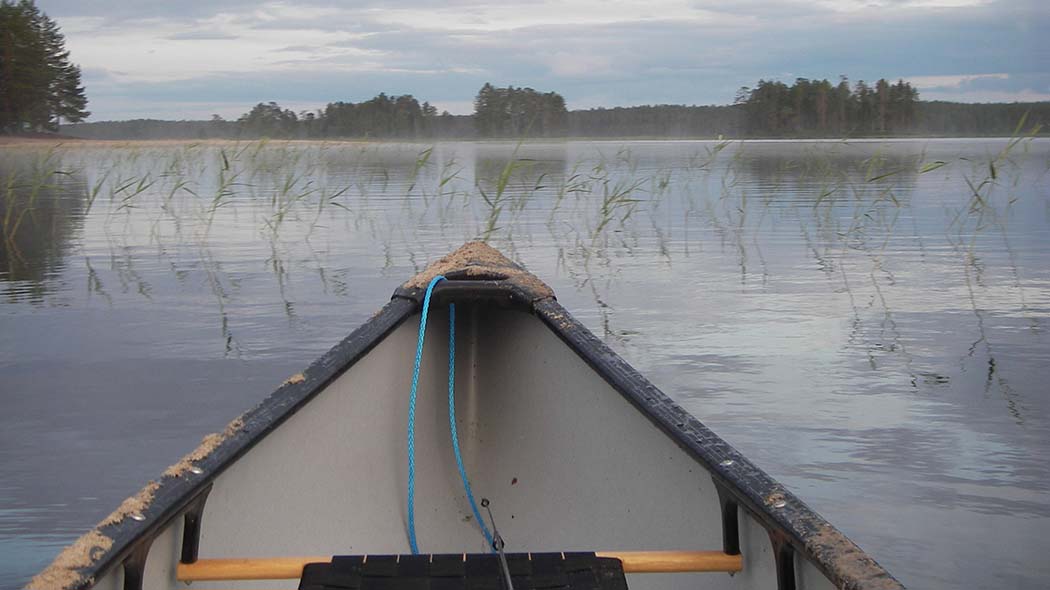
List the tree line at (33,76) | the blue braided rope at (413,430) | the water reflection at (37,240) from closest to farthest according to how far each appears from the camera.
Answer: the blue braided rope at (413,430), the water reflection at (37,240), the tree line at (33,76)

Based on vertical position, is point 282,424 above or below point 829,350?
above

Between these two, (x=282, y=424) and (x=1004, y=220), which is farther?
(x=1004, y=220)

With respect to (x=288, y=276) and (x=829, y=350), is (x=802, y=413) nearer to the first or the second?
(x=829, y=350)

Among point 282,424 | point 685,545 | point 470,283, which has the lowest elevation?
point 685,545

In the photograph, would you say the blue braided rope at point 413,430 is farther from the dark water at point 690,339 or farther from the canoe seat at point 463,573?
the dark water at point 690,339

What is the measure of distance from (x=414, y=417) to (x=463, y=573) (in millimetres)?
903

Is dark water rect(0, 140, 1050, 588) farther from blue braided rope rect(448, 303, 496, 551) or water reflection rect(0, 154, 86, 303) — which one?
blue braided rope rect(448, 303, 496, 551)

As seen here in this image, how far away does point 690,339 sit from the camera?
17.7 ft

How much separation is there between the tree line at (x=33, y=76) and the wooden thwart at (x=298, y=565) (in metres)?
57.5

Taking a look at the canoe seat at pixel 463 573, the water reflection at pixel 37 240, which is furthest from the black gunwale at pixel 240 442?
the water reflection at pixel 37 240

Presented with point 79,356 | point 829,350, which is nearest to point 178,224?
point 79,356

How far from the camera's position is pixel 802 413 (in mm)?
4078

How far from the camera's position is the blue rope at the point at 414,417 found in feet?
8.26

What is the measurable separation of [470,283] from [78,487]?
158 centimetres
